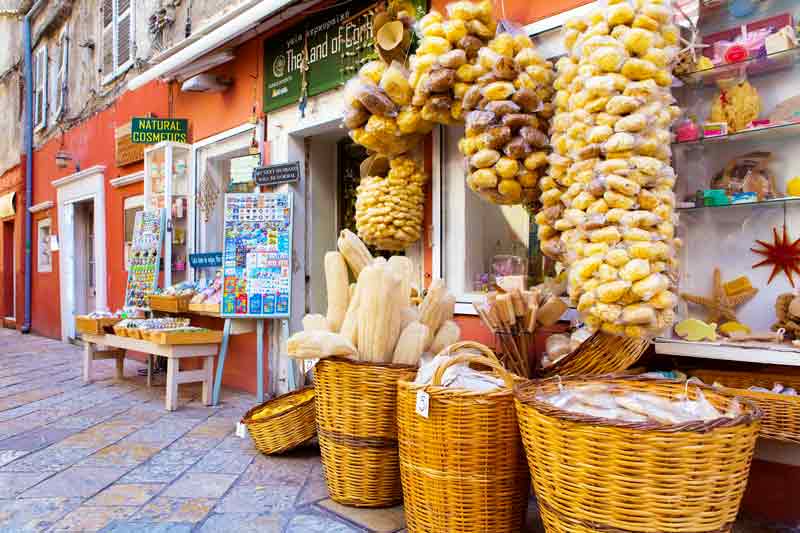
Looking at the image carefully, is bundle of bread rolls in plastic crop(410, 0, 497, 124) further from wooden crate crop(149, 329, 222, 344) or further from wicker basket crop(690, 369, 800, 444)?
wooden crate crop(149, 329, 222, 344)

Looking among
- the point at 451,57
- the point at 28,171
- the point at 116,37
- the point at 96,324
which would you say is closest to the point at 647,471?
the point at 451,57

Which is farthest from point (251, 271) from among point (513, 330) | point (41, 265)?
point (41, 265)

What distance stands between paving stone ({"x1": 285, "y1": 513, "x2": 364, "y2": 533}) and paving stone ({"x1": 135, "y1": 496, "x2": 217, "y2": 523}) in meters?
0.46

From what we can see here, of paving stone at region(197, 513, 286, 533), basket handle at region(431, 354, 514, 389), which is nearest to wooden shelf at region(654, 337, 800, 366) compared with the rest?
basket handle at region(431, 354, 514, 389)

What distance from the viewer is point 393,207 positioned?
392 centimetres

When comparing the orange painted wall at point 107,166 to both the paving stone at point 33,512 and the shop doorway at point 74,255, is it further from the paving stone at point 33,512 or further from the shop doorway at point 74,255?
the paving stone at point 33,512

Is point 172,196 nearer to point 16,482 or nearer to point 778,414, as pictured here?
point 16,482

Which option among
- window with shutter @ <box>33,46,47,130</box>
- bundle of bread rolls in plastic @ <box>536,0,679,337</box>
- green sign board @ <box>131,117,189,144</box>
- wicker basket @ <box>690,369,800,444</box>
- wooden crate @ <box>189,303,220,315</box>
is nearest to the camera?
bundle of bread rolls in plastic @ <box>536,0,679,337</box>

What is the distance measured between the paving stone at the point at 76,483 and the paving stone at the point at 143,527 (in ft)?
1.59

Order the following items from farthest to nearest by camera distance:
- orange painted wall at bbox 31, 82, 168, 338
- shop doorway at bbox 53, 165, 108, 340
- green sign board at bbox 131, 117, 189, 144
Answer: shop doorway at bbox 53, 165, 108, 340
orange painted wall at bbox 31, 82, 168, 338
green sign board at bbox 131, 117, 189, 144

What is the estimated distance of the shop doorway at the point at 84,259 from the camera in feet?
33.7

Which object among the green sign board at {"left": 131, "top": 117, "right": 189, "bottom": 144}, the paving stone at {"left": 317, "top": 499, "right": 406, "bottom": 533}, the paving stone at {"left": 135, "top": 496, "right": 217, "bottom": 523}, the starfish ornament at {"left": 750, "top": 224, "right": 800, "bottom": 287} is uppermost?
the green sign board at {"left": 131, "top": 117, "right": 189, "bottom": 144}

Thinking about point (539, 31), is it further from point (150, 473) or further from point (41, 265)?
point (41, 265)

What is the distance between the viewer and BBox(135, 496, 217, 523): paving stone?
116 inches
